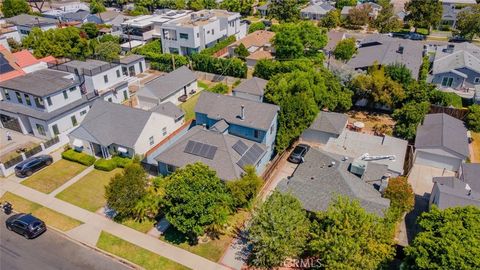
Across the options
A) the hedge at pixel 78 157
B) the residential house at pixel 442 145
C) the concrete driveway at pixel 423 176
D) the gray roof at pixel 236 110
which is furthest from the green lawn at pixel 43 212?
the residential house at pixel 442 145

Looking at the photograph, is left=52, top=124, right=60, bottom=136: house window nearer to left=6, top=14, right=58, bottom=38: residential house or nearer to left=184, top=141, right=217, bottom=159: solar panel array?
left=184, top=141, right=217, bottom=159: solar panel array

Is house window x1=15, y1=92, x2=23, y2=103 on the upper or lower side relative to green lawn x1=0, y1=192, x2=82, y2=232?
upper

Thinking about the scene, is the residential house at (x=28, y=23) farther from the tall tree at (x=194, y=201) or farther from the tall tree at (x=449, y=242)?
the tall tree at (x=449, y=242)

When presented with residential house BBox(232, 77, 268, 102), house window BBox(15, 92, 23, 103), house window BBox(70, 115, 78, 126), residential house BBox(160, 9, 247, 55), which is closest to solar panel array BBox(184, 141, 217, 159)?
residential house BBox(232, 77, 268, 102)

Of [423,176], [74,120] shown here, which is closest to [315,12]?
[423,176]

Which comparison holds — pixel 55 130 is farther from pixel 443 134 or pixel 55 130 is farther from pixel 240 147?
pixel 443 134
